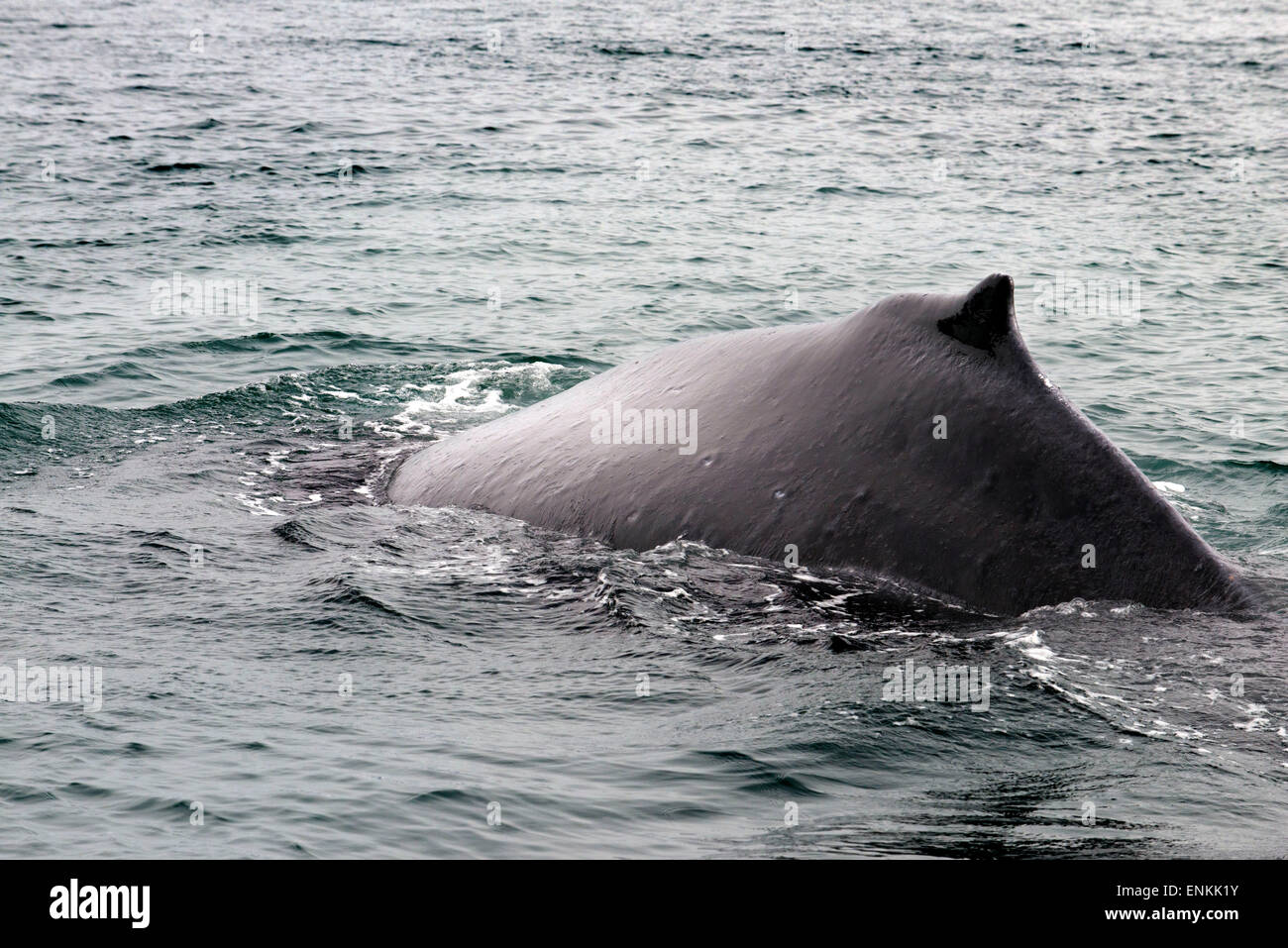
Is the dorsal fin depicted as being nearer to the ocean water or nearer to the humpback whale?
the humpback whale

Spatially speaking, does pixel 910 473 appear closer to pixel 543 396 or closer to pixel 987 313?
pixel 987 313

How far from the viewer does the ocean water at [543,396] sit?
19.7 ft

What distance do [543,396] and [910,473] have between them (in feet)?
27.2

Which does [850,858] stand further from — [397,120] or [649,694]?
[397,120]

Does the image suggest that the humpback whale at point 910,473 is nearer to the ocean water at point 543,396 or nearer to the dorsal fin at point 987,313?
the dorsal fin at point 987,313

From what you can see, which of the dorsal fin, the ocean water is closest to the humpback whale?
the dorsal fin

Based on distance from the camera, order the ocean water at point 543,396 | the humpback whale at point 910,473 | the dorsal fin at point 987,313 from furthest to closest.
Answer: the dorsal fin at point 987,313 → the humpback whale at point 910,473 → the ocean water at point 543,396

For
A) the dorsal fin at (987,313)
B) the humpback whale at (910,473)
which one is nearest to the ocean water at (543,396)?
the humpback whale at (910,473)

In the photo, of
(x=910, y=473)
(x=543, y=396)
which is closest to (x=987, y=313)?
(x=910, y=473)

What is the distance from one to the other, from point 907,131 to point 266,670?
26.5m

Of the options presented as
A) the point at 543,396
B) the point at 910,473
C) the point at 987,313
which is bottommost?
the point at 543,396

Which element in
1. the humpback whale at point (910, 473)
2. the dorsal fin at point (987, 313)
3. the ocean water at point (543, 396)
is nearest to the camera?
the ocean water at point (543, 396)

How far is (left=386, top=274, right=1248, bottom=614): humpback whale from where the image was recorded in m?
6.88

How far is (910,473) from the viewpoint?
7.13 m
